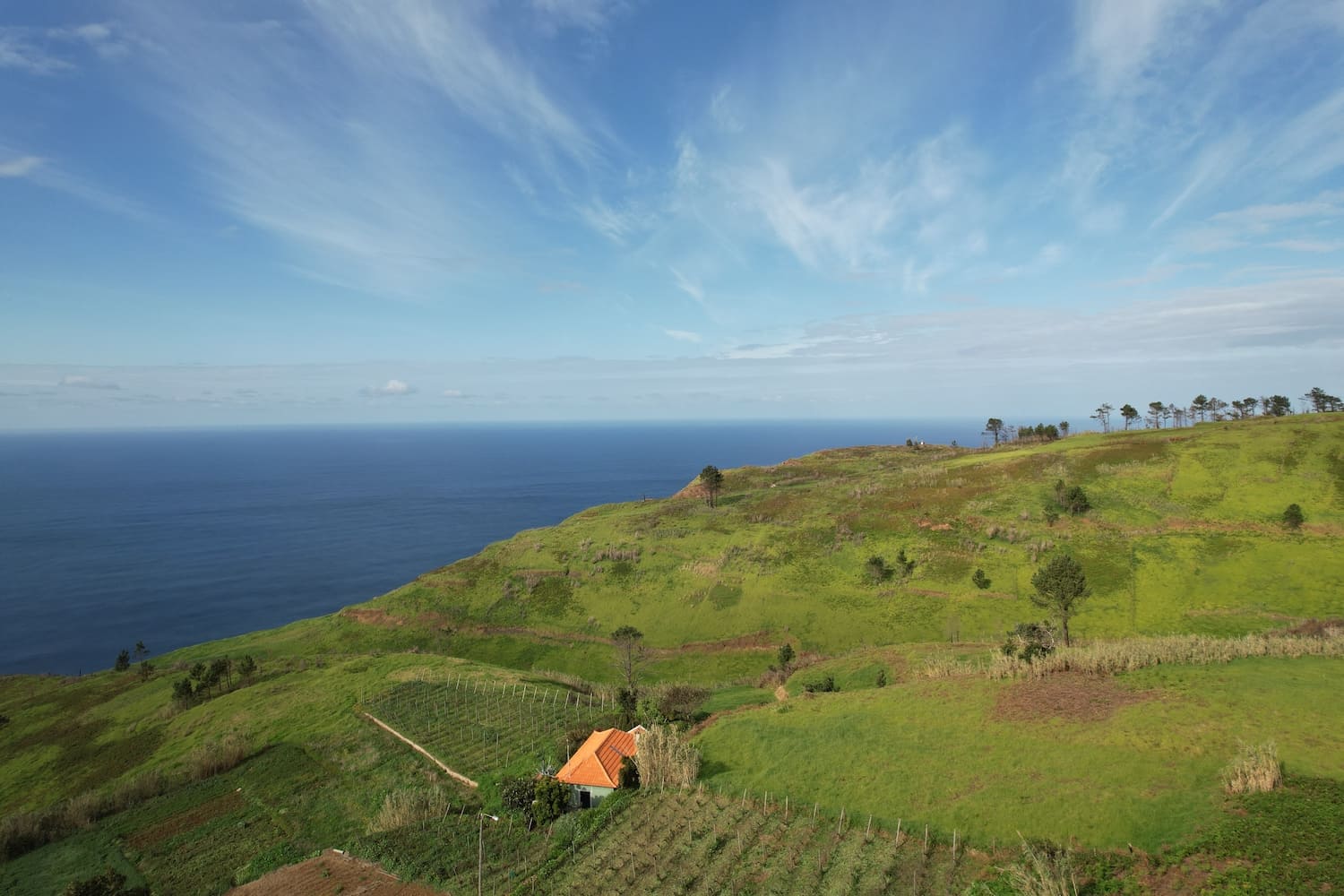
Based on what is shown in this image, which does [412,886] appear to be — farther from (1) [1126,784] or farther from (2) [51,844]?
(1) [1126,784]

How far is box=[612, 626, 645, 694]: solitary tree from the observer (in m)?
57.2

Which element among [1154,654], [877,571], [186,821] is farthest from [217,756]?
[877,571]

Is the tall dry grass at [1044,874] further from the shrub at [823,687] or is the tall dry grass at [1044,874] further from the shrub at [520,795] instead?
the shrub at [520,795]

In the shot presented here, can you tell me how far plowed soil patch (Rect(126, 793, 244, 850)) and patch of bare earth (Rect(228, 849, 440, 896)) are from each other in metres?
10.2

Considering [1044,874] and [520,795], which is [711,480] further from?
[1044,874]

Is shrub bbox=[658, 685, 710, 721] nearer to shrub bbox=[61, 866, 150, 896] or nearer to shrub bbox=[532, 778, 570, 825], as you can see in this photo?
shrub bbox=[532, 778, 570, 825]

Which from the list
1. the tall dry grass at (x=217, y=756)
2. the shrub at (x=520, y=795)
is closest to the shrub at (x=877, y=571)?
the shrub at (x=520, y=795)

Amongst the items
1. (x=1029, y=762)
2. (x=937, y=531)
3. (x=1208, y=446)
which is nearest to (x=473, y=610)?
(x=937, y=531)

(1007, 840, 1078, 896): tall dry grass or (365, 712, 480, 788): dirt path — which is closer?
(1007, 840, 1078, 896): tall dry grass

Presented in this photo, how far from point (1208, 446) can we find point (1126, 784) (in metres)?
83.1

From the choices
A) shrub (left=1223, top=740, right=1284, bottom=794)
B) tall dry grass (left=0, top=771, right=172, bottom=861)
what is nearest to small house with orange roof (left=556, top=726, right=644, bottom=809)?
shrub (left=1223, top=740, right=1284, bottom=794)

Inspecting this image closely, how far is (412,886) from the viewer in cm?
2444

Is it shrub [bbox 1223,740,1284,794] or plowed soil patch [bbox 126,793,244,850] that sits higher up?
shrub [bbox 1223,740,1284,794]

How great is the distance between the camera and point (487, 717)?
4312 cm
